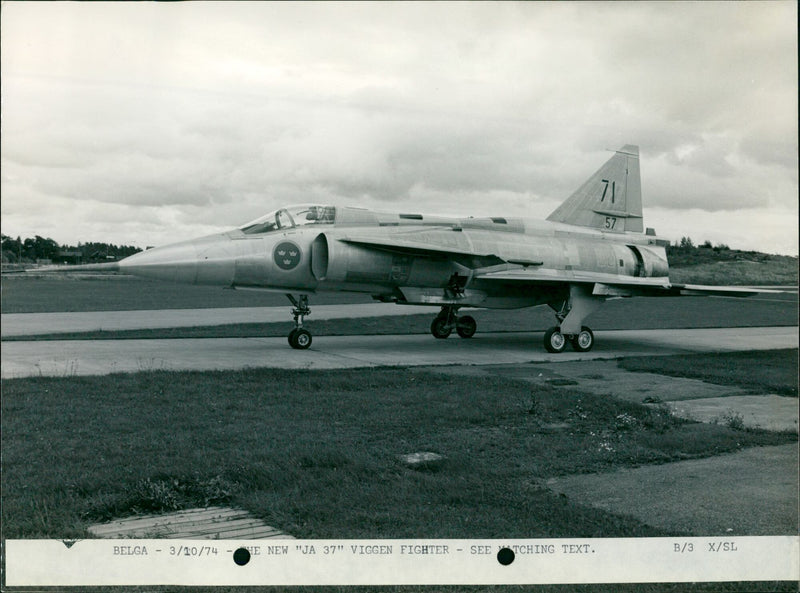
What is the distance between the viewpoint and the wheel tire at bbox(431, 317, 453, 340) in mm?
16125

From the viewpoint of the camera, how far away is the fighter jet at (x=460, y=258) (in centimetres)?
1289

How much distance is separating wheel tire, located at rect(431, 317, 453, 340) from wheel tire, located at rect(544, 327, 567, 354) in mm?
2477

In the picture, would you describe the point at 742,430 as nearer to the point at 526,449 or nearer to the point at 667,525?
the point at 526,449

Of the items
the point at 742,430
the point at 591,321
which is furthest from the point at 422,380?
the point at 591,321

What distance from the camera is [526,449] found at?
6566 mm

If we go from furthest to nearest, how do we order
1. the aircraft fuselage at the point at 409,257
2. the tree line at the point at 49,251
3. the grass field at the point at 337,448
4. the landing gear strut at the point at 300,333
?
the landing gear strut at the point at 300,333 → the aircraft fuselage at the point at 409,257 → the tree line at the point at 49,251 → the grass field at the point at 337,448

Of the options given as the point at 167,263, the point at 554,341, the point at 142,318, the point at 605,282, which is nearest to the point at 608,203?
the point at 605,282

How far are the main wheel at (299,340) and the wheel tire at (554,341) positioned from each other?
5.03 meters

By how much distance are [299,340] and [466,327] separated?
4517mm

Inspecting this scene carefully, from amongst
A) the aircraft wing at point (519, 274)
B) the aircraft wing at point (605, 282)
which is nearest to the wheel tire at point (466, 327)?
the aircraft wing at point (519, 274)

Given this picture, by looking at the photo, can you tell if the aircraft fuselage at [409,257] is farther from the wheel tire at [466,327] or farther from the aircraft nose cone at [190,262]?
the wheel tire at [466,327]

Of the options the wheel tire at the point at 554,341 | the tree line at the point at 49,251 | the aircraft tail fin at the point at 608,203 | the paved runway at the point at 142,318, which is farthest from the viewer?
the paved runway at the point at 142,318

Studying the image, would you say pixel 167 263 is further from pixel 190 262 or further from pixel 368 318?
pixel 368 318

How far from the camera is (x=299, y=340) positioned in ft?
45.8
